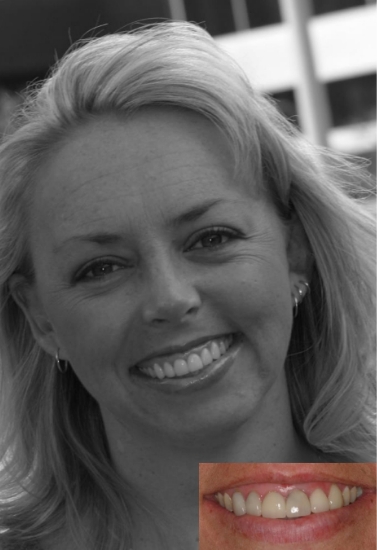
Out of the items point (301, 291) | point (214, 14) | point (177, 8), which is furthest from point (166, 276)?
point (214, 14)

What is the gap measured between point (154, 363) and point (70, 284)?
128 mm

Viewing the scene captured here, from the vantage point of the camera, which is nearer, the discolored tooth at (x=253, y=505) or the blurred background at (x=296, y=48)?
the discolored tooth at (x=253, y=505)

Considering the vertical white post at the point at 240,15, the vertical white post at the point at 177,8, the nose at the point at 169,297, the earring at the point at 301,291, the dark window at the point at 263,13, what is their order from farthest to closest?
1. the dark window at the point at 263,13
2. the vertical white post at the point at 240,15
3. the vertical white post at the point at 177,8
4. the earring at the point at 301,291
5. the nose at the point at 169,297

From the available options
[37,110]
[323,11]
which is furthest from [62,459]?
[323,11]

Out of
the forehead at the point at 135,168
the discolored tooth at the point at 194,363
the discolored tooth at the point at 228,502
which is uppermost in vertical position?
the forehead at the point at 135,168

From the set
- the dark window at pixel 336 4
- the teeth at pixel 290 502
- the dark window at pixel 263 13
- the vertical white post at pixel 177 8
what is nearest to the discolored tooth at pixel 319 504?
the teeth at pixel 290 502

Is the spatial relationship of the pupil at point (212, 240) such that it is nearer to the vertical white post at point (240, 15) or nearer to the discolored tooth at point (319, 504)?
the discolored tooth at point (319, 504)

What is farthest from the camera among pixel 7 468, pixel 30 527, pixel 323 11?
pixel 323 11

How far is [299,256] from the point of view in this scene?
1164 mm

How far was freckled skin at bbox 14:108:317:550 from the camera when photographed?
1.01 m

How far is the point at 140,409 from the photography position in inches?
41.3

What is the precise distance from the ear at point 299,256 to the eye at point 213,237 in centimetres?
13

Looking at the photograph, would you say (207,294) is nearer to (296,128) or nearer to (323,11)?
(296,128)

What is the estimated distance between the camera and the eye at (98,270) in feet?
3.41
